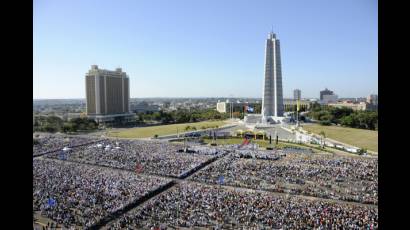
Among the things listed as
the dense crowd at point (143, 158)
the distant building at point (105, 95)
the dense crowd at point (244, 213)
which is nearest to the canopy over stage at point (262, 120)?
the dense crowd at point (143, 158)

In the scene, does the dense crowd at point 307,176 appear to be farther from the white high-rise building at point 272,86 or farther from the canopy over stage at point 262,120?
the white high-rise building at point 272,86

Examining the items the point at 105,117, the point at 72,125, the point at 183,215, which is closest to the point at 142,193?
the point at 183,215

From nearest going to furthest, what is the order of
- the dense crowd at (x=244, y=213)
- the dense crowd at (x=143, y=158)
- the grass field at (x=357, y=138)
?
the dense crowd at (x=244, y=213), the dense crowd at (x=143, y=158), the grass field at (x=357, y=138)

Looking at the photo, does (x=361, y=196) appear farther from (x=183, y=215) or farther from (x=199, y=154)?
(x=199, y=154)

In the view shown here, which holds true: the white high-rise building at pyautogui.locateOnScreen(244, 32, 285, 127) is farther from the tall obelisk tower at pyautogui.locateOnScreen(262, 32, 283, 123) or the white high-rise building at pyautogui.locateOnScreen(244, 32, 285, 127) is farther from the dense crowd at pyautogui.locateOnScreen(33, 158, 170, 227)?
the dense crowd at pyautogui.locateOnScreen(33, 158, 170, 227)

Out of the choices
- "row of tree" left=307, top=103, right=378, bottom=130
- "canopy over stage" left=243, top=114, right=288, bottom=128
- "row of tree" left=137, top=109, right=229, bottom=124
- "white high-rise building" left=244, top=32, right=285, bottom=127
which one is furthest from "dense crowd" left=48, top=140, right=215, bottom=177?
"row of tree" left=137, top=109, right=229, bottom=124

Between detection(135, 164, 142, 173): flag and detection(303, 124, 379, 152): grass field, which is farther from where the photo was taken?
detection(303, 124, 379, 152): grass field

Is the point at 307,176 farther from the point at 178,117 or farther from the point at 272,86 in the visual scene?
the point at 178,117
